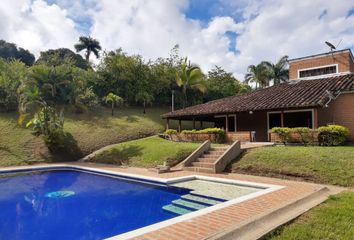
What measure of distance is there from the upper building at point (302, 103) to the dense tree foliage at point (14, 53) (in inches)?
1630

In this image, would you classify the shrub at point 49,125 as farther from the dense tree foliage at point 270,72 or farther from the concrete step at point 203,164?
the dense tree foliage at point 270,72

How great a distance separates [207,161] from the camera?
49.0ft

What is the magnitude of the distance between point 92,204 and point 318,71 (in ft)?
69.5

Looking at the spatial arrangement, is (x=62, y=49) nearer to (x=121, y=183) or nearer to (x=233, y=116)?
(x=233, y=116)

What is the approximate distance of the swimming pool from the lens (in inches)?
291

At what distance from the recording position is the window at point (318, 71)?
23259 mm

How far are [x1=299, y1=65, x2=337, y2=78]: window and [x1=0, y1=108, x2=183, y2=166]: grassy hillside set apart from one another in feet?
46.0

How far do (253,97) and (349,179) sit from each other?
13013 millimetres

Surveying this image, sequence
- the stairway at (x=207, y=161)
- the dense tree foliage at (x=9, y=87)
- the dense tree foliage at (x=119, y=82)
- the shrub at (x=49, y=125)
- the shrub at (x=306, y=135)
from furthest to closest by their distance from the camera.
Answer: the dense tree foliage at (x=119, y=82) → the dense tree foliage at (x=9, y=87) → the shrub at (x=49, y=125) → the shrub at (x=306, y=135) → the stairway at (x=207, y=161)

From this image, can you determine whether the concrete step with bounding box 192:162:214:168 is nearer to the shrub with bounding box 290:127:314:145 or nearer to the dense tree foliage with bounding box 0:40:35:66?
the shrub with bounding box 290:127:314:145

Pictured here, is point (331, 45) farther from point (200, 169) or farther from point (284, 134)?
point (200, 169)

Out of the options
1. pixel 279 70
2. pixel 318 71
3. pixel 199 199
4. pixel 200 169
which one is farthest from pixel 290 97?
pixel 279 70

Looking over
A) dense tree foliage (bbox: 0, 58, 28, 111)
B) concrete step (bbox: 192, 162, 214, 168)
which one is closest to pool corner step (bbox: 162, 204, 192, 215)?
concrete step (bbox: 192, 162, 214, 168)

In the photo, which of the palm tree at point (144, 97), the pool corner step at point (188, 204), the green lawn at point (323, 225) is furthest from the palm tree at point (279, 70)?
the green lawn at point (323, 225)
